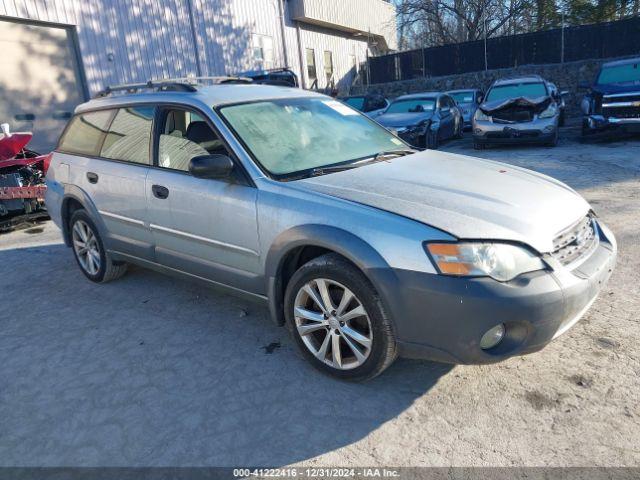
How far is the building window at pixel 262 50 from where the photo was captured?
1905 cm

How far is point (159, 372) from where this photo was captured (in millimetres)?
3281

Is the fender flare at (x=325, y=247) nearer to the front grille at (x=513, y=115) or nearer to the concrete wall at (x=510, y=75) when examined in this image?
the front grille at (x=513, y=115)

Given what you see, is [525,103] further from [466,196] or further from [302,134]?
[466,196]

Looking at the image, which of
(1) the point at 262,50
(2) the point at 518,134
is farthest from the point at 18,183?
(1) the point at 262,50

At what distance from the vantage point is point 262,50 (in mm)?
19500

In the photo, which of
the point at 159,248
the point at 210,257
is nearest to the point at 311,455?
the point at 210,257

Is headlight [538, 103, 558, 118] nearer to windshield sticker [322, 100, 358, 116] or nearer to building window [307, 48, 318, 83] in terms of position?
windshield sticker [322, 100, 358, 116]

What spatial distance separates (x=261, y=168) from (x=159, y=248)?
1258mm

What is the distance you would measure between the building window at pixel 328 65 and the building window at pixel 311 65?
1064 millimetres

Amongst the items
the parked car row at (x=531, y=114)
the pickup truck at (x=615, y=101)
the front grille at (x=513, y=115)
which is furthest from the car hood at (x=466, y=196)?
the pickup truck at (x=615, y=101)

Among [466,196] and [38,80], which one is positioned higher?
[38,80]

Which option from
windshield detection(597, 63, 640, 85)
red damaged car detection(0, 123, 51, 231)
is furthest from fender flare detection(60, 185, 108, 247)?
windshield detection(597, 63, 640, 85)

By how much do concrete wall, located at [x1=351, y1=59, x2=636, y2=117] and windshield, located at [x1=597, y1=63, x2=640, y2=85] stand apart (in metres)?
5.64

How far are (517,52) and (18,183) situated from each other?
69.4 ft
